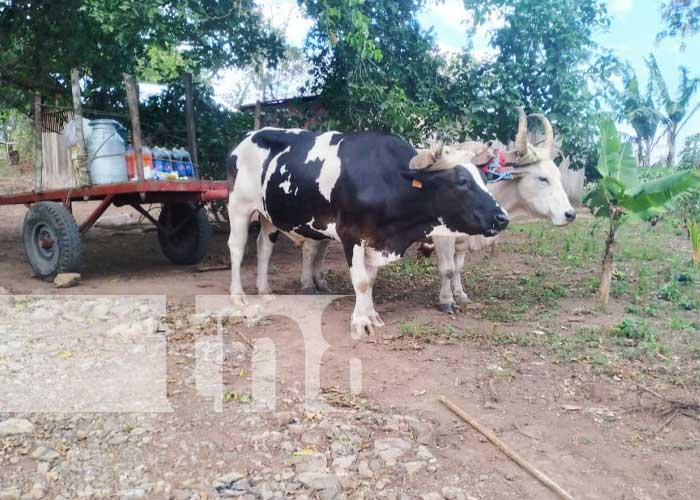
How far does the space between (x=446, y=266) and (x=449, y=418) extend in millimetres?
2424

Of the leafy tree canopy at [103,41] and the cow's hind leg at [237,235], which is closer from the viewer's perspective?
the cow's hind leg at [237,235]

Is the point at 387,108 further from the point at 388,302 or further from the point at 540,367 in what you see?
the point at 540,367

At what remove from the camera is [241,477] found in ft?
10.1

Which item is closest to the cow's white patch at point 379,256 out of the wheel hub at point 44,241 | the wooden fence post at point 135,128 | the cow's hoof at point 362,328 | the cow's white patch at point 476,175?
the cow's hoof at point 362,328

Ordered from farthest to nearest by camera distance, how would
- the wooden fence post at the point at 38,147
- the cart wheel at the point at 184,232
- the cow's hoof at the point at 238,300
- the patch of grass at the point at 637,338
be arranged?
the cart wheel at the point at 184,232
the wooden fence post at the point at 38,147
the cow's hoof at the point at 238,300
the patch of grass at the point at 637,338

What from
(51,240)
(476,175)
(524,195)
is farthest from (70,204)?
(524,195)

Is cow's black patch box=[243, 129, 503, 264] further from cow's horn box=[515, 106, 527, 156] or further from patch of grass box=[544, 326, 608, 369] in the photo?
cow's horn box=[515, 106, 527, 156]

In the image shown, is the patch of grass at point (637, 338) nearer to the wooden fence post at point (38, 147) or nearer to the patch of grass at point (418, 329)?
the patch of grass at point (418, 329)

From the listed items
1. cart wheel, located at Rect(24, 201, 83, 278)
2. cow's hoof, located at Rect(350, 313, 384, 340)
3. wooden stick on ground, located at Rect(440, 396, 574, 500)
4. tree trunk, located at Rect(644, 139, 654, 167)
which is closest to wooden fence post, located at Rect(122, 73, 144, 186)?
cart wheel, located at Rect(24, 201, 83, 278)

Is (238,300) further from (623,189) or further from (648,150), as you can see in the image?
(648,150)

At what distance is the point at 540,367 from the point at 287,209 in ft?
8.85

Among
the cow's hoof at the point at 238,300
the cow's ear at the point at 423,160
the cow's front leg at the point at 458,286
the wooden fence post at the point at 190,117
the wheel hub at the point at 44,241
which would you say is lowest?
the cow's hoof at the point at 238,300

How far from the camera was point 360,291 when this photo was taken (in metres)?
5.39

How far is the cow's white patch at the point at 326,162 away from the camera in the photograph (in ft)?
18.1
